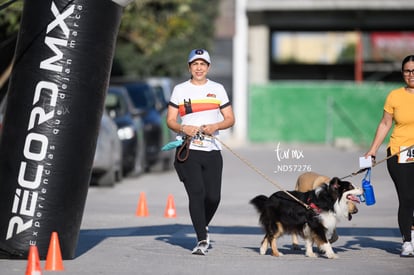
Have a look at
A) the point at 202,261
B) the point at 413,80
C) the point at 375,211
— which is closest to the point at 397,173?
the point at 413,80

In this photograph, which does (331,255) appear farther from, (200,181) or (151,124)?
(151,124)

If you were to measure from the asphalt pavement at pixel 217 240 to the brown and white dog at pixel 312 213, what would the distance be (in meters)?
0.24

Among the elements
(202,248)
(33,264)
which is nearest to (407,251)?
(202,248)

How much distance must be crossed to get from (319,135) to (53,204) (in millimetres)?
31106

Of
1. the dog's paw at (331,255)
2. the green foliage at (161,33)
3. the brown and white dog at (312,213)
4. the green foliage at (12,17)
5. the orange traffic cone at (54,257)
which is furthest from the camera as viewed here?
the green foliage at (161,33)

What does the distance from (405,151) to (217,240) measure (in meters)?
2.59

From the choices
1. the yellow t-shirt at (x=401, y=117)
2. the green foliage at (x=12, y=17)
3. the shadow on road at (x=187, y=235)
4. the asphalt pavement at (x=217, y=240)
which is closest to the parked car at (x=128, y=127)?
the asphalt pavement at (x=217, y=240)

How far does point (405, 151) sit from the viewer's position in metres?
11.0

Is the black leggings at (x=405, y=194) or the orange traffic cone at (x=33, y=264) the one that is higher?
the black leggings at (x=405, y=194)

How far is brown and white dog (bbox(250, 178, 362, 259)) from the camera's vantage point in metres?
10.6

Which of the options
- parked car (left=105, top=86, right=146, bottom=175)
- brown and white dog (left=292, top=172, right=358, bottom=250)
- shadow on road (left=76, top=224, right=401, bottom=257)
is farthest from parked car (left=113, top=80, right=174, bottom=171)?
brown and white dog (left=292, top=172, right=358, bottom=250)

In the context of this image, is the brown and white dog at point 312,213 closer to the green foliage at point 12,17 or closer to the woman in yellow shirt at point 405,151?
the woman in yellow shirt at point 405,151

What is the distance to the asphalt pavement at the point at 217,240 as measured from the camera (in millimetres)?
10070

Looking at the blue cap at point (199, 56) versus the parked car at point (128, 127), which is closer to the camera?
the blue cap at point (199, 56)
